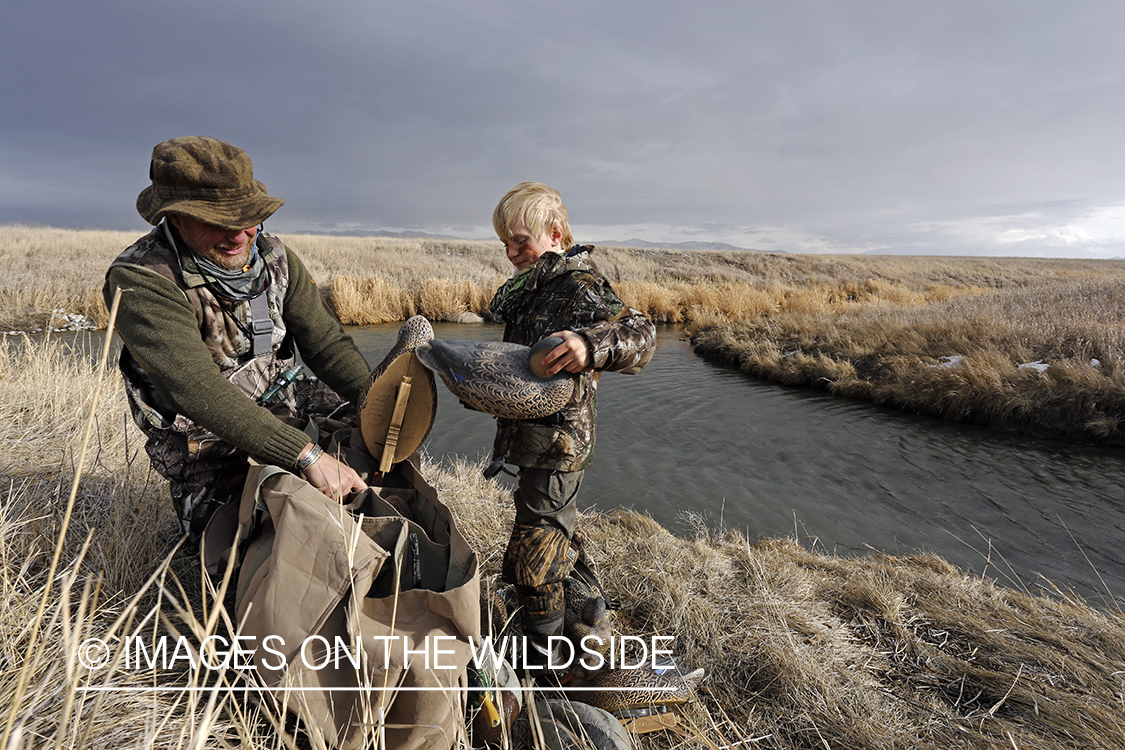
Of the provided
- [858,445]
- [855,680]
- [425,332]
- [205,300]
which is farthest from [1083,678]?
[858,445]

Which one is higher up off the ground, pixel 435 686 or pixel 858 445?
pixel 435 686

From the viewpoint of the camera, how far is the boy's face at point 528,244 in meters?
2.09

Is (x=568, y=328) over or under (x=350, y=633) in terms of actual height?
over

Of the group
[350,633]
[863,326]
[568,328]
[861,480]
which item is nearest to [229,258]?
[568,328]

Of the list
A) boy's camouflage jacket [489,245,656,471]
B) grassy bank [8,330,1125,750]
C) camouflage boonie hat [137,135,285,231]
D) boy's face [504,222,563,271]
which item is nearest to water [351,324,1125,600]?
grassy bank [8,330,1125,750]

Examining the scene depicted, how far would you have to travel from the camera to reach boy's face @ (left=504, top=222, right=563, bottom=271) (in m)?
2.09

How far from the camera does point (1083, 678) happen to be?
2404 millimetres

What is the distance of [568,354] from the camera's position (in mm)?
1732

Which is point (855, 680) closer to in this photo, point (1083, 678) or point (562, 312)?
point (1083, 678)

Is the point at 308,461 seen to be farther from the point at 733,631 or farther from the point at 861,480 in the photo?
the point at 861,480

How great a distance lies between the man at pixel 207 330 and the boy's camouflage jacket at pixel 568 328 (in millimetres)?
612

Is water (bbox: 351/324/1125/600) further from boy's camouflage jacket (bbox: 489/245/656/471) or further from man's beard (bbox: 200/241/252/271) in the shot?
man's beard (bbox: 200/241/252/271)

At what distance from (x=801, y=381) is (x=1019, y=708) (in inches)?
352

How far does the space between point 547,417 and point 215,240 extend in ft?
4.19
